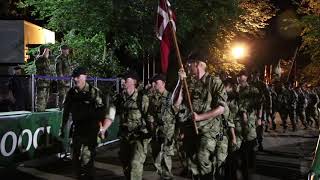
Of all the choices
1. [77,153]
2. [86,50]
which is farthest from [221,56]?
[77,153]

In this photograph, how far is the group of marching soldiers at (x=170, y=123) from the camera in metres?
6.70

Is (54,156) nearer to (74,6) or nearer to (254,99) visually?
(254,99)

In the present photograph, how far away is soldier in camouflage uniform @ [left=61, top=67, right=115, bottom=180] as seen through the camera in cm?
720

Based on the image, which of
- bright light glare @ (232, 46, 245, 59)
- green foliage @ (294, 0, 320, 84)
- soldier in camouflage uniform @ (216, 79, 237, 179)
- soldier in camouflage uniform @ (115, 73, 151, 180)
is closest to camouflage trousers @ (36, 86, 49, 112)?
soldier in camouflage uniform @ (115, 73, 151, 180)

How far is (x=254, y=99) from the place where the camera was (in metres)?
10.5

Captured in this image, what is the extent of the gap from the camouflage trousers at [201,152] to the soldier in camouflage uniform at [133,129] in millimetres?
861

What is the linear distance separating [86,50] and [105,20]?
1272 mm

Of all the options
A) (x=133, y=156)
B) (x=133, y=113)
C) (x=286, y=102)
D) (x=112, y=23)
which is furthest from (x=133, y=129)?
(x=286, y=102)

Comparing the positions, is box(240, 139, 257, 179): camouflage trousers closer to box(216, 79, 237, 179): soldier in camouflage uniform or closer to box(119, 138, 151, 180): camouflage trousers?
box(216, 79, 237, 179): soldier in camouflage uniform

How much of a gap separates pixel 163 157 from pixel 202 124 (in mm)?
2477

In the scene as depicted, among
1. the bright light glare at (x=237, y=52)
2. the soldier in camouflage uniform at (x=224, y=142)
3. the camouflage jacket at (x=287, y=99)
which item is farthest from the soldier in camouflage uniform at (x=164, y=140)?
the bright light glare at (x=237, y=52)

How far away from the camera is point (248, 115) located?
33.4 ft

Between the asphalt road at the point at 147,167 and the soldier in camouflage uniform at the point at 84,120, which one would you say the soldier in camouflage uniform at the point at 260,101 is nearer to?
the asphalt road at the point at 147,167

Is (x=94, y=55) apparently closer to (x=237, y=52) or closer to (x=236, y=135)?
(x=237, y=52)
